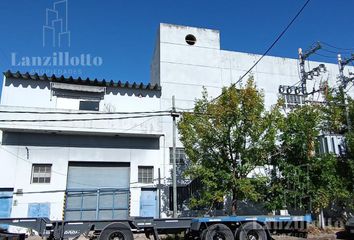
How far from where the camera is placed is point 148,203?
18984 mm

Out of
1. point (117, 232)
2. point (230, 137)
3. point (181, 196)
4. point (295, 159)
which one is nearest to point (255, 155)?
point (230, 137)

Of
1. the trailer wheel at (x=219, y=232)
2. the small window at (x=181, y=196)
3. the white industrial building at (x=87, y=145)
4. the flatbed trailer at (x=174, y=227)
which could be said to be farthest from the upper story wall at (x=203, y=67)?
the trailer wheel at (x=219, y=232)

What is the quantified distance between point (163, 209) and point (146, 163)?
8.97 ft

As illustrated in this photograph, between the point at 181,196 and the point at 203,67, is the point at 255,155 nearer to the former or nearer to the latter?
the point at 181,196

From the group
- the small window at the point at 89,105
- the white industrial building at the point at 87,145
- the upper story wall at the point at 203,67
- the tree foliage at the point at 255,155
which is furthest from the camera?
the upper story wall at the point at 203,67

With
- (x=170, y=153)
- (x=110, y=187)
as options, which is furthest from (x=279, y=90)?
(x=110, y=187)

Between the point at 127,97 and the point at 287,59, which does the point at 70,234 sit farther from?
the point at 287,59

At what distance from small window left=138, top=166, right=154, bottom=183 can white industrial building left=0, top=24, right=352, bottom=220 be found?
57 millimetres

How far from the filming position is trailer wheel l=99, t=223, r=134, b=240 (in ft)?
38.4

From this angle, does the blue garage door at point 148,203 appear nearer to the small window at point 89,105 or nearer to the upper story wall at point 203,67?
the upper story wall at point 203,67

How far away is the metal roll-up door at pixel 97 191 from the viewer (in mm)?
18281

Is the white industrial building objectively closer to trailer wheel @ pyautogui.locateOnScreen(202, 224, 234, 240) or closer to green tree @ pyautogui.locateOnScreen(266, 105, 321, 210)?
green tree @ pyautogui.locateOnScreen(266, 105, 321, 210)

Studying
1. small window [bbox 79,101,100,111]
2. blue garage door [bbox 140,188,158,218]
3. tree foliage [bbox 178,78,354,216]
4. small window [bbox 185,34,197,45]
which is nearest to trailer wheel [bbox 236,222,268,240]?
tree foliage [bbox 178,78,354,216]

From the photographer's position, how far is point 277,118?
17.4 m
